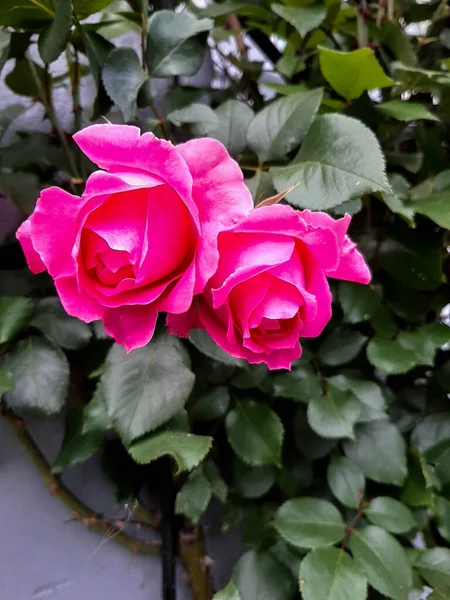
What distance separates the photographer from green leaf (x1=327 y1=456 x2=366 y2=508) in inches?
17.4

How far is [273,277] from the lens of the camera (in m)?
0.25

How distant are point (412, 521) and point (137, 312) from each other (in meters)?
0.34

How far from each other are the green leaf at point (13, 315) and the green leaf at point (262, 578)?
1.00 feet

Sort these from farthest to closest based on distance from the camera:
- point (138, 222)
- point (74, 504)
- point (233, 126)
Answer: point (74, 504) < point (233, 126) < point (138, 222)

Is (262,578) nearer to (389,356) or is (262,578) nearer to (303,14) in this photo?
(389,356)

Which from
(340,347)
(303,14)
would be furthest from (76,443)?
(303,14)

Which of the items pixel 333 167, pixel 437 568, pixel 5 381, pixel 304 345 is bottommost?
pixel 437 568

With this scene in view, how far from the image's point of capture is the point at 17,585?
56cm

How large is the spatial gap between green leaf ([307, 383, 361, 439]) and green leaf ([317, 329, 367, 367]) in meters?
0.03

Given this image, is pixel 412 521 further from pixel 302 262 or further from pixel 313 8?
pixel 313 8

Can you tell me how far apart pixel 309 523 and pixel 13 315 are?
12.6 inches

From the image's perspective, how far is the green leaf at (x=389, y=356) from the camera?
43cm

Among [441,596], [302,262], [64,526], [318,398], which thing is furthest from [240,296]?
[64,526]

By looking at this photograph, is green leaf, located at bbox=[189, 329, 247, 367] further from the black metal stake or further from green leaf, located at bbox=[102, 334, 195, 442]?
the black metal stake
